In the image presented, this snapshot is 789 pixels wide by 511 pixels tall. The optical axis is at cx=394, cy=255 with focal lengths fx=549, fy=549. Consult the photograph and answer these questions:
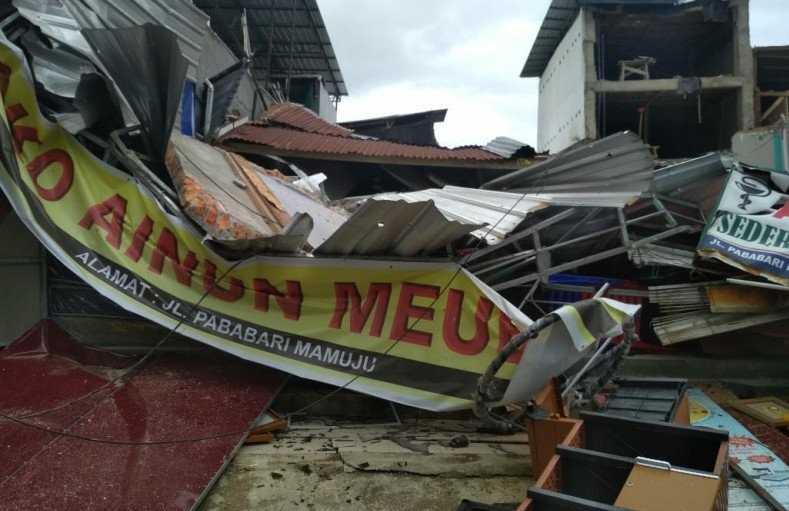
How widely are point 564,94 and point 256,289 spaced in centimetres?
1537

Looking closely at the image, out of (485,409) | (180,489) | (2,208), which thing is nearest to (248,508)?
(180,489)

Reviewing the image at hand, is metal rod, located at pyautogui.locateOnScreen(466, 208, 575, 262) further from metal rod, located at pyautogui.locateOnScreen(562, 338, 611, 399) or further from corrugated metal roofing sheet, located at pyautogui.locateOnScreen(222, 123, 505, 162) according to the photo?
corrugated metal roofing sheet, located at pyautogui.locateOnScreen(222, 123, 505, 162)

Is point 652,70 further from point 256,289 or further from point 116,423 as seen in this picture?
point 116,423

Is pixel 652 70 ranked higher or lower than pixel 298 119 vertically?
higher

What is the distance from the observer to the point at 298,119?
443 inches

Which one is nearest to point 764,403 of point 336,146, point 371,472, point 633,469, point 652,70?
point 633,469

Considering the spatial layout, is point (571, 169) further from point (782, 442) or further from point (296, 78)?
point (296, 78)

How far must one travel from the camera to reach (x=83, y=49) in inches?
198

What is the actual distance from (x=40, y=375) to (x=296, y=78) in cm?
1263

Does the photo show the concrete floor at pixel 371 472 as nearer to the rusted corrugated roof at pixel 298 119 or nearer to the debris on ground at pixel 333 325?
the debris on ground at pixel 333 325

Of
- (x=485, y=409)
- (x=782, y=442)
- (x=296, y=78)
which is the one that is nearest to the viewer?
(x=485, y=409)

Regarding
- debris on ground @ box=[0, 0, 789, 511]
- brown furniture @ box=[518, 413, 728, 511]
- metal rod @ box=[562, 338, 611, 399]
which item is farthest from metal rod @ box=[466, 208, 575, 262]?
brown furniture @ box=[518, 413, 728, 511]

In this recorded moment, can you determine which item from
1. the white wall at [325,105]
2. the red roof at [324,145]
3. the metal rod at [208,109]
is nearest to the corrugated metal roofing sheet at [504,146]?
the red roof at [324,145]

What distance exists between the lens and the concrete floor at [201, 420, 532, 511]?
386 centimetres
